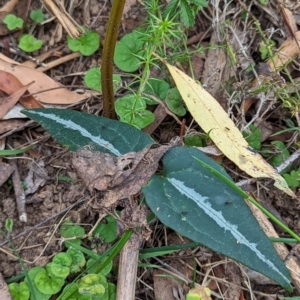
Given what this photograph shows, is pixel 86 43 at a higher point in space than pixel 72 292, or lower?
higher

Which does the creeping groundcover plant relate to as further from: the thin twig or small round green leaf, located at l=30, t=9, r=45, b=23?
small round green leaf, located at l=30, t=9, r=45, b=23

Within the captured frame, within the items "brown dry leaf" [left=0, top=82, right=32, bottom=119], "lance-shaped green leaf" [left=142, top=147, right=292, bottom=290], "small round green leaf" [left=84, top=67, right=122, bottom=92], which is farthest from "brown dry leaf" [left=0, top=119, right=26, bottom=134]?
"lance-shaped green leaf" [left=142, top=147, right=292, bottom=290]

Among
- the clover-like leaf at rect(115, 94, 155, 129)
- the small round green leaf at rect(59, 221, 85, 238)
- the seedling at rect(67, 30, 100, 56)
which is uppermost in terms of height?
the seedling at rect(67, 30, 100, 56)


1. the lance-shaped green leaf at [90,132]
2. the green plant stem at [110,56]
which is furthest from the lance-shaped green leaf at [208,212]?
the green plant stem at [110,56]

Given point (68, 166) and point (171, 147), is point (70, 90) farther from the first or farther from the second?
point (171, 147)

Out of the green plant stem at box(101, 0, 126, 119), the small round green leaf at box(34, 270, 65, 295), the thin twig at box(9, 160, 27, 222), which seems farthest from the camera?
the thin twig at box(9, 160, 27, 222)

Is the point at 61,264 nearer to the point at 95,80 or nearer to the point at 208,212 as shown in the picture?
the point at 208,212

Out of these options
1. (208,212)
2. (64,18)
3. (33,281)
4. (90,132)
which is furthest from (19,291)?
(64,18)
